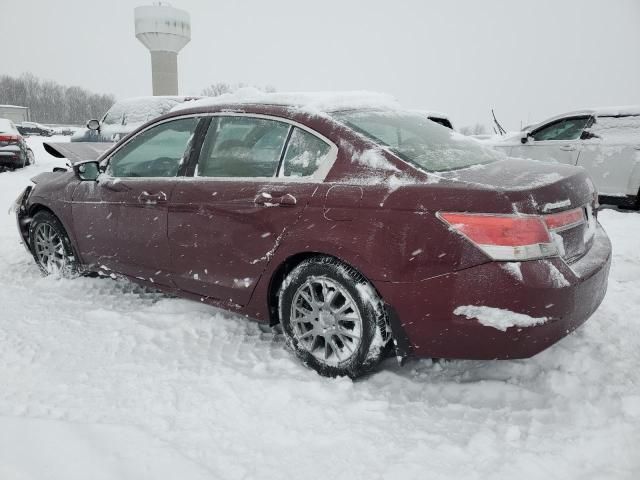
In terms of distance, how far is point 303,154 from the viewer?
2.89 metres

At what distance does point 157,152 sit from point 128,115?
8.11m

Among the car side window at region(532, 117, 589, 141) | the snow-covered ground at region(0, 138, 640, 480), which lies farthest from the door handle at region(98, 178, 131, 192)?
the car side window at region(532, 117, 589, 141)

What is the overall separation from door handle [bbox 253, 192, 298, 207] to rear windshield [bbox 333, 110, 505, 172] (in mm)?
534

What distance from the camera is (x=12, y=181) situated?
11117mm

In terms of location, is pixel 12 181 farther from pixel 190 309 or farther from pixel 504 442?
pixel 504 442

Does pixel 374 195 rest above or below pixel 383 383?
above

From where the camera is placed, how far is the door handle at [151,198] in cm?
345

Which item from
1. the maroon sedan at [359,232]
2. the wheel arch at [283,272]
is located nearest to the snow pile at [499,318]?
the maroon sedan at [359,232]

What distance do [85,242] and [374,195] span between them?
2.77 m

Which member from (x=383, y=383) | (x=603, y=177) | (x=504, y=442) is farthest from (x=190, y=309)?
(x=603, y=177)

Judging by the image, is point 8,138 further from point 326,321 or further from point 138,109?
point 326,321

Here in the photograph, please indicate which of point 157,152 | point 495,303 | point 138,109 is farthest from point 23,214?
point 138,109

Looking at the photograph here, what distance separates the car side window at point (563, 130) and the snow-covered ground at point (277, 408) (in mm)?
4871

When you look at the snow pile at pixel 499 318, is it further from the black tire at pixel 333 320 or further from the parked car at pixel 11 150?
the parked car at pixel 11 150
